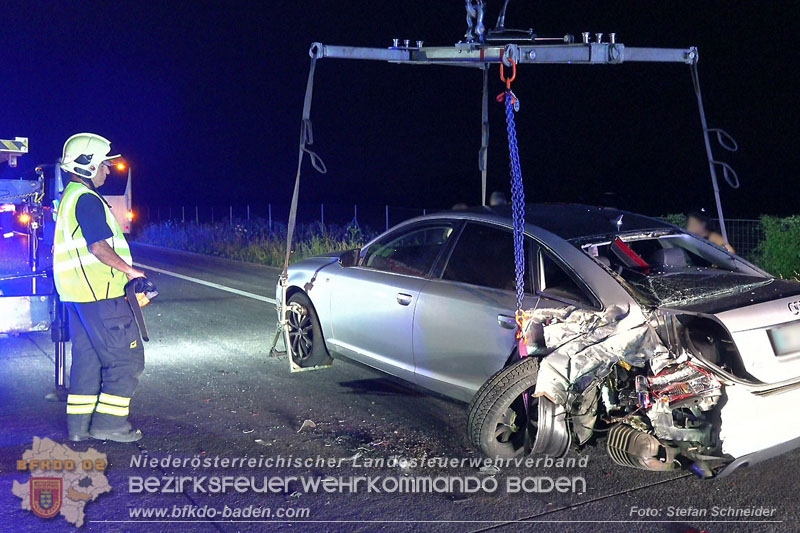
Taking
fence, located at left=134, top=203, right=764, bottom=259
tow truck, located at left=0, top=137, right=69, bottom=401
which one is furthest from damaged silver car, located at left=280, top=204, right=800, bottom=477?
fence, located at left=134, top=203, right=764, bottom=259

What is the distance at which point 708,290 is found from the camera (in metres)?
4.85

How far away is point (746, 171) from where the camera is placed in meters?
43.6

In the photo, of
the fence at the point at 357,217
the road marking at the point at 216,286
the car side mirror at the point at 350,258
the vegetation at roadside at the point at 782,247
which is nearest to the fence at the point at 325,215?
the fence at the point at 357,217

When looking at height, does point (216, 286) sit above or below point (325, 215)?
below

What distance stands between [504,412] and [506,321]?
59cm

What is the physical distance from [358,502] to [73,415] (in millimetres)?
2203

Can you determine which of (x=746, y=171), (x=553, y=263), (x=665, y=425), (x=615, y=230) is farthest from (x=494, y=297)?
(x=746, y=171)

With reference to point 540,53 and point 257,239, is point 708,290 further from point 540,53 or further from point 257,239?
point 257,239

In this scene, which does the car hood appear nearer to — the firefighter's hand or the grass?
the firefighter's hand

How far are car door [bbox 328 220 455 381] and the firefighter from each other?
5.77 feet

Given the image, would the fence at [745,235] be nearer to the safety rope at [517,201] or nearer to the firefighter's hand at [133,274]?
the safety rope at [517,201]

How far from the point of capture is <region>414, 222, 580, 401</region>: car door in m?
5.18

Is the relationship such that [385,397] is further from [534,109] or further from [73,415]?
[534,109]

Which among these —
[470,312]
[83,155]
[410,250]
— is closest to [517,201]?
[470,312]
